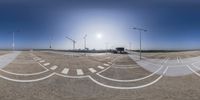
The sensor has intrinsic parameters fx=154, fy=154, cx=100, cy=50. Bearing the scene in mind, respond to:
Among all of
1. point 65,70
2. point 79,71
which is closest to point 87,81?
point 79,71

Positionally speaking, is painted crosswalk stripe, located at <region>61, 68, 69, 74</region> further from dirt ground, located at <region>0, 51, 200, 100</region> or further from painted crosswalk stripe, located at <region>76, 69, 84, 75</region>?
painted crosswalk stripe, located at <region>76, 69, 84, 75</region>

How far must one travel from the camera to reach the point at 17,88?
3.79 meters

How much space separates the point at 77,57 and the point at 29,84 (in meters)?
1.48

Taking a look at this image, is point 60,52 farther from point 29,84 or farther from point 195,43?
point 195,43

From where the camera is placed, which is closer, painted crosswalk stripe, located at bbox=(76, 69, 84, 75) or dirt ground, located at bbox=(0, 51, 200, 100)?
dirt ground, located at bbox=(0, 51, 200, 100)

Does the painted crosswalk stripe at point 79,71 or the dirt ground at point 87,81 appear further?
the painted crosswalk stripe at point 79,71

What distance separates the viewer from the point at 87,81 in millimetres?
4293

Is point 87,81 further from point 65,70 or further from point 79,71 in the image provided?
point 65,70

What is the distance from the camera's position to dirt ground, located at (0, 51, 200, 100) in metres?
3.85

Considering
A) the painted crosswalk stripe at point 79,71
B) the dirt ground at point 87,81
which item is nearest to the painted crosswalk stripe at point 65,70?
the dirt ground at point 87,81

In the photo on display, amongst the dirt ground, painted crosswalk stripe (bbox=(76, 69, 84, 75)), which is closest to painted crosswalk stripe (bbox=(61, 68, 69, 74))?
the dirt ground

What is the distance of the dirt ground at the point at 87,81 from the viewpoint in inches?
152

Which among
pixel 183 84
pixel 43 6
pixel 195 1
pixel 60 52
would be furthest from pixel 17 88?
pixel 195 1

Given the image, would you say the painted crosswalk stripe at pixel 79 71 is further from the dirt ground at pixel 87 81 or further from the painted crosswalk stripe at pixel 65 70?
the painted crosswalk stripe at pixel 65 70
